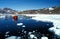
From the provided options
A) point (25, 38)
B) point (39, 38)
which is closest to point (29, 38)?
point (25, 38)

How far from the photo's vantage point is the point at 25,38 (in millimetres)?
9719

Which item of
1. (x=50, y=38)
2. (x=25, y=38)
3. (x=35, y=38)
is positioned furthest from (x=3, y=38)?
(x=50, y=38)

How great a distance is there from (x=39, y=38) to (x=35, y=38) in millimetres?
406

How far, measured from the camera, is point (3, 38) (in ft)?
32.7

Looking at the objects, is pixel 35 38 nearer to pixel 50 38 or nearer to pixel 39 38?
pixel 39 38

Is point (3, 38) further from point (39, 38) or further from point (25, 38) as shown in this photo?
point (39, 38)

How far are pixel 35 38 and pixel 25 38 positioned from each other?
99 centimetres

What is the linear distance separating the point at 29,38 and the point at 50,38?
Answer: 2.13 m

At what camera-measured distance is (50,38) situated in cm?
988

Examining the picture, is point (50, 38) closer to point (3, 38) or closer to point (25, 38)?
point (25, 38)

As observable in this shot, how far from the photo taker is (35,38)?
9.69 meters

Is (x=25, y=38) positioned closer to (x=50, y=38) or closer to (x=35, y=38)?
(x=35, y=38)

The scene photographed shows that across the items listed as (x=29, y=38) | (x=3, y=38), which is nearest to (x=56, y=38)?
(x=29, y=38)

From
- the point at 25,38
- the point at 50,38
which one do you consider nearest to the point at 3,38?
the point at 25,38
